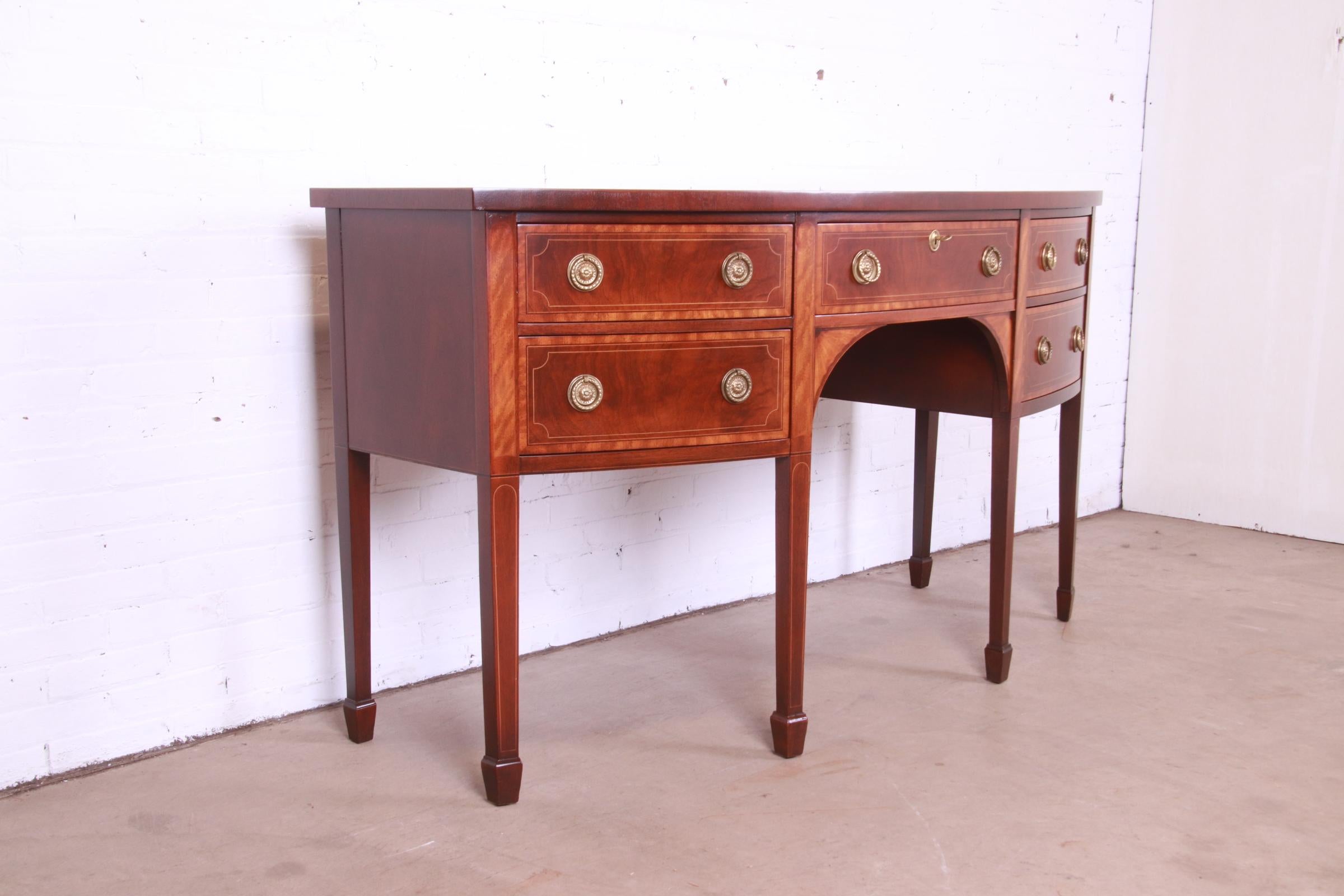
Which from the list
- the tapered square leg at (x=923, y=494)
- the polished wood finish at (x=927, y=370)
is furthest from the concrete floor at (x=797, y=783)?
the polished wood finish at (x=927, y=370)

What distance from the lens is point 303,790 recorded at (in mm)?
2201

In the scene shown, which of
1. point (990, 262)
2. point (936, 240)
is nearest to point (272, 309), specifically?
point (936, 240)

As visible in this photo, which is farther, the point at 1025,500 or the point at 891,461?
the point at 1025,500

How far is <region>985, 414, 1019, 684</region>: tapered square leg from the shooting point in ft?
8.87

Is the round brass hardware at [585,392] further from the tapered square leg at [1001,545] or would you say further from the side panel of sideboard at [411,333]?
the tapered square leg at [1001,545]

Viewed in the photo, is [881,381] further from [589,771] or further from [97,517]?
[97,517]

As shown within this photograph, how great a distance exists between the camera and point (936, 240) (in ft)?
7.82

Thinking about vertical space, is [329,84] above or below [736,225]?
above

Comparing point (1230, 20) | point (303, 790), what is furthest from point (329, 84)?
point (1230, 20)

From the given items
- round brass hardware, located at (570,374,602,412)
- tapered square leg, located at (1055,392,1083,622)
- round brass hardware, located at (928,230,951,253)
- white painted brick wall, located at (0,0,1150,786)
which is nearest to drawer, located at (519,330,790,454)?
round brass hardware, located at (570,374,602,412)

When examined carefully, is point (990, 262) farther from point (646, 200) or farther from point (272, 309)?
point (272, 309)

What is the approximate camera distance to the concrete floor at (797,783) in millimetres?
1935

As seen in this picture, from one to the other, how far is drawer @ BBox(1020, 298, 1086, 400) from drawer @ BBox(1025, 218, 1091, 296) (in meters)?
0.04

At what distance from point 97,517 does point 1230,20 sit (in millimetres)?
3549
